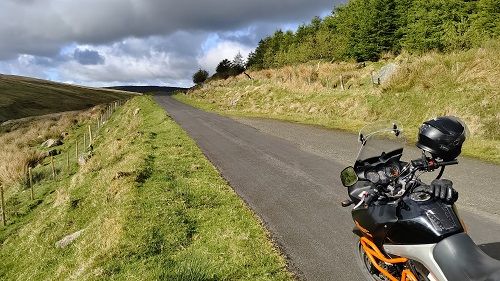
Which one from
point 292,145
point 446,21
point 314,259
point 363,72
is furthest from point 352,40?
point 314,259

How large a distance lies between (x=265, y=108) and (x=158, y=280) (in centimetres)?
2437

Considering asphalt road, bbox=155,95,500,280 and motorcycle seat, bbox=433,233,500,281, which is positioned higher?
motorcycle seat, bbox=433,233,500,281

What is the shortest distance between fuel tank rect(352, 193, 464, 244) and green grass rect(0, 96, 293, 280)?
1.88m

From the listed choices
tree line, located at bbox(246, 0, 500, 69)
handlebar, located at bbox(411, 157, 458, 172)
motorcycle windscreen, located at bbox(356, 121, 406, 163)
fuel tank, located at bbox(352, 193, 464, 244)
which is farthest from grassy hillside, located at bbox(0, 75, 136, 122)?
handlebar, located at bbox(411, 157, 458, 172)

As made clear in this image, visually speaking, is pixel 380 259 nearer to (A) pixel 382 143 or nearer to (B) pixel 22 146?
(A) pixel 382 143

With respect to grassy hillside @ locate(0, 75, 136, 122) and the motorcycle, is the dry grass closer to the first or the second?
grassy hillside @ locate(0, 75, 136, 122)

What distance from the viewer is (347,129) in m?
18.3

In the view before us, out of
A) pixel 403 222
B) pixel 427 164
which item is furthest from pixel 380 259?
pixel 427 164

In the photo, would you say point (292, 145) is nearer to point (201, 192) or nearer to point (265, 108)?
point (201, 192)

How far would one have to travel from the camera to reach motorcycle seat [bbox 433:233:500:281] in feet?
11.0

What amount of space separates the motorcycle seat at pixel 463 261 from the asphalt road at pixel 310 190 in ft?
7.23

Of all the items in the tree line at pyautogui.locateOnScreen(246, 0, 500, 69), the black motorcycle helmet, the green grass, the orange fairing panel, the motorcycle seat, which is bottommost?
the green grass

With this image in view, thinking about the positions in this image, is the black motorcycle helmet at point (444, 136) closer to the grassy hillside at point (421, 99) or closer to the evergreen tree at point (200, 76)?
the grassy hillside at point (421, 99)

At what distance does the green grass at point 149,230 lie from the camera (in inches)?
254
